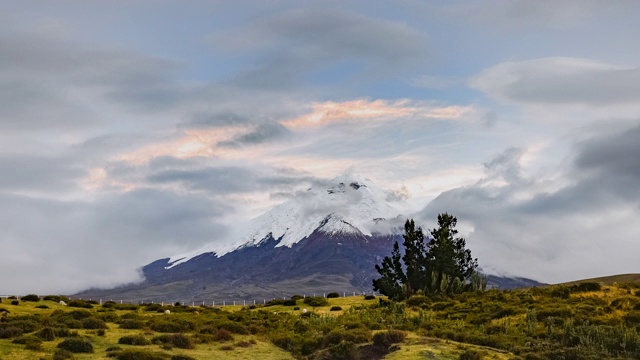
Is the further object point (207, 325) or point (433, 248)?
point (433, 248)

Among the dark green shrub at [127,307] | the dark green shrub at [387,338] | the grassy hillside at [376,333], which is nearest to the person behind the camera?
the grassy hillside at [376,333]

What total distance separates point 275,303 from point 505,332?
128 feet

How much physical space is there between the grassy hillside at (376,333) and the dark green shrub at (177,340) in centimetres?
7

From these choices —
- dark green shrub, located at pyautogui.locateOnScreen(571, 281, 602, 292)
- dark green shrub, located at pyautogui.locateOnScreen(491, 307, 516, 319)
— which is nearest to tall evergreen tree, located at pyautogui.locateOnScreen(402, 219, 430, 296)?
dark green shrub, located at pyautogui.locateOnScreen(571, 281, 602, 292)

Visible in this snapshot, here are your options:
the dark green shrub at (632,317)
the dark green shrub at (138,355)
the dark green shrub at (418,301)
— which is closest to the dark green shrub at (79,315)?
the dark green shrub at (138,355)

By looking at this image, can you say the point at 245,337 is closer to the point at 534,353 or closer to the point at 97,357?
the point at 97,357

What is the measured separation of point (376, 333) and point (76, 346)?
1729 centimetres

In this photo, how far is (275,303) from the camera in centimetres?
7888

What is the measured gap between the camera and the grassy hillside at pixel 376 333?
35.6 metres

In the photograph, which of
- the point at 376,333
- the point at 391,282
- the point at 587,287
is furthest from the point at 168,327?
the point at 587,287

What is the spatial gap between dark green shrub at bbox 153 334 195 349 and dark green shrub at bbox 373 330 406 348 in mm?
11016

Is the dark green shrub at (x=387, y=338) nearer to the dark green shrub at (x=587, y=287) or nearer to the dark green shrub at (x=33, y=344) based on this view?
the dark green shrub at (x=33, y=344)

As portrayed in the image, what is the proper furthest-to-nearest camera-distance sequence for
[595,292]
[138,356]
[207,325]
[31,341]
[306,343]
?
[595,292] < [207,325] < [306,343] < [31,341] < [138,356]

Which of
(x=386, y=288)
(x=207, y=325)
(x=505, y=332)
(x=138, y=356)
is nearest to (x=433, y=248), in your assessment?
(x=386, y=288)
